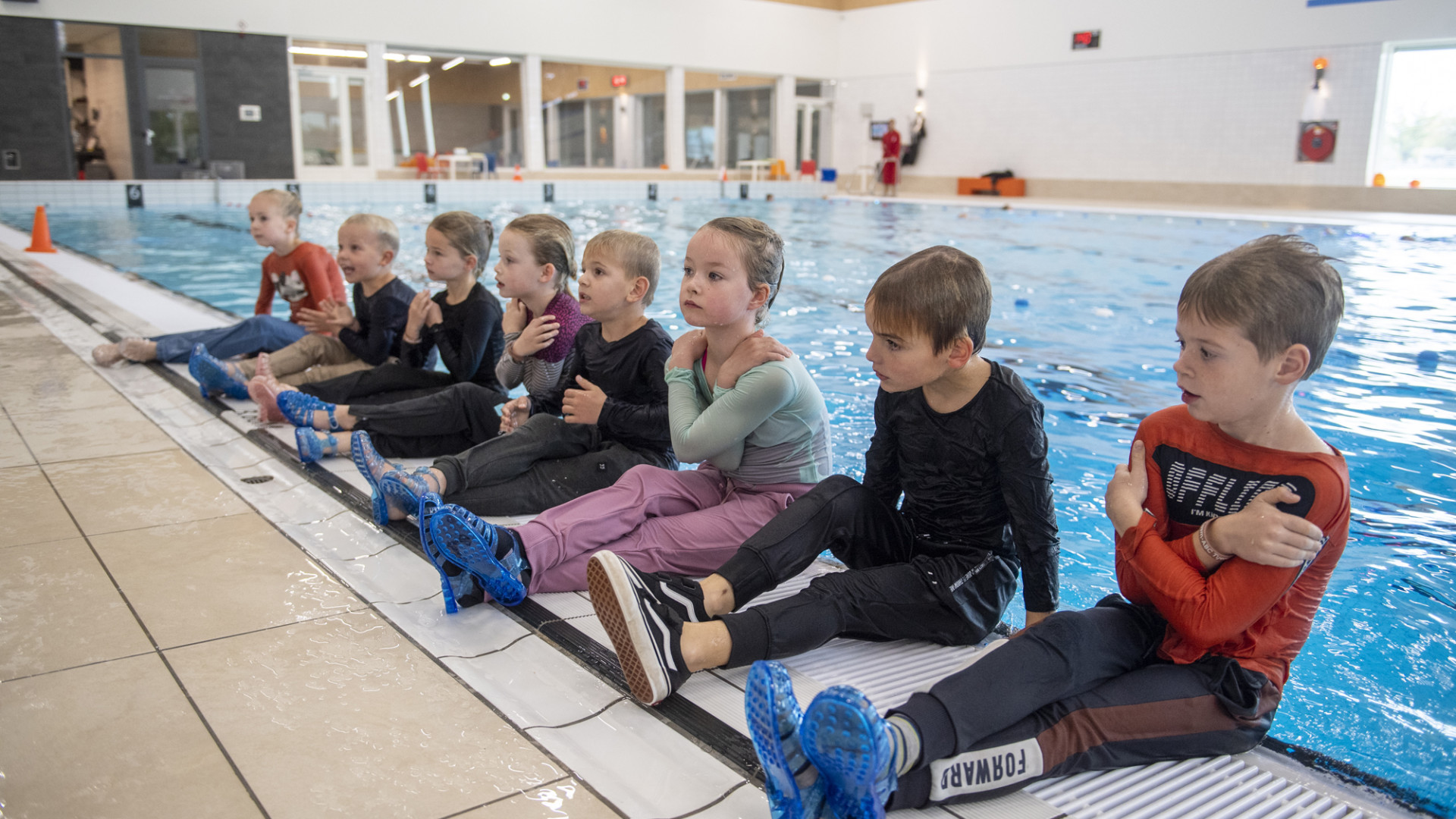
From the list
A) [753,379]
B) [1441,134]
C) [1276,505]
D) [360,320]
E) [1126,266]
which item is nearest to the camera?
[1276,505]

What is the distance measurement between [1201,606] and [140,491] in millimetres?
2433

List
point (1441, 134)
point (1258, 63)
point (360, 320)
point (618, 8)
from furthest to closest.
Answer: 1. point (618, 8)
2. point (1258, 63)
3. point (1441, 134)
4. point (360, 320)

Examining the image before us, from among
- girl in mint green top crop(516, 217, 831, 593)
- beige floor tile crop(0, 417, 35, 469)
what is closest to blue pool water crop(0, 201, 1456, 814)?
girl in mint green top crop(516, 217, 831, 593)

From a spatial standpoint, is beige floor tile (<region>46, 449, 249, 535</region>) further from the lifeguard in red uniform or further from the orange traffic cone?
the lifeguard in red uniform

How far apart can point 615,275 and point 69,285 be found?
5.35 metres

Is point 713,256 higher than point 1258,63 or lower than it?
lower

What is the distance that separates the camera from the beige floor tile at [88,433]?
2758 mm

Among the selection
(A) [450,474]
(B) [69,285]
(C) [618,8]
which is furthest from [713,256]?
(C) [618,8]

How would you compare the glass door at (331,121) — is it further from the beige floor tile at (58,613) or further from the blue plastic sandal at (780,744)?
the blue plastic sandal at (780,744)

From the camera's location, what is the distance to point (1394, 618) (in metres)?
2.30

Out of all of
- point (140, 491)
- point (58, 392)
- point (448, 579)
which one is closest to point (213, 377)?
point (58, 392)

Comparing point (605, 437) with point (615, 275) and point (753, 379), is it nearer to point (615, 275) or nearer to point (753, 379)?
point (615, 275)

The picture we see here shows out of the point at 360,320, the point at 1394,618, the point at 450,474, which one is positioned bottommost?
the point at 1394,618

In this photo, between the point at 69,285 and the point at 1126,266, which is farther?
the point at 1126,266
